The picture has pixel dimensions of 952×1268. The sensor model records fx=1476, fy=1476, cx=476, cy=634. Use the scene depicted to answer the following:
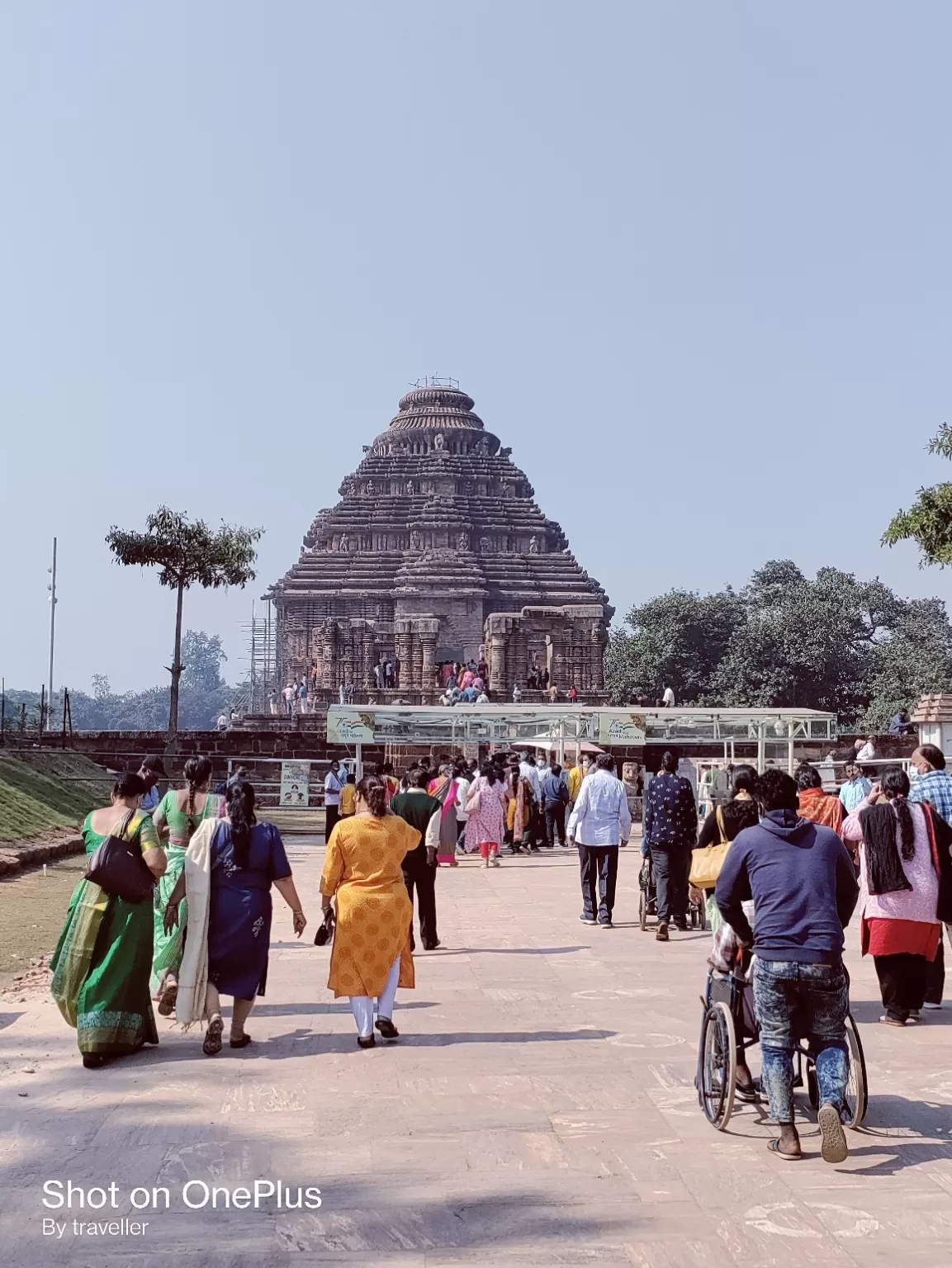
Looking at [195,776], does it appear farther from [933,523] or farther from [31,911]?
[933,523]

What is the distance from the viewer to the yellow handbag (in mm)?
7254

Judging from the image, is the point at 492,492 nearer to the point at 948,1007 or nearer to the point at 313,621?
the point at 313,621

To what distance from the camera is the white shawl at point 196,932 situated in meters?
6.72

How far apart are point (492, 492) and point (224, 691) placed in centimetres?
11154

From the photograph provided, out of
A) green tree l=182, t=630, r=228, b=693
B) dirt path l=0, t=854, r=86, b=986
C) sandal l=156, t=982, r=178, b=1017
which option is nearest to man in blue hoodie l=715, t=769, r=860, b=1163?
sandal l=156, t=982, r=178, b=1017

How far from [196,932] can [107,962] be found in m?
0.43

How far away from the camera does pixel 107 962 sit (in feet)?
21.5

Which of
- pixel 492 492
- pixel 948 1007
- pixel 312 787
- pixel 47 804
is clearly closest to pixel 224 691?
pixel 492 492

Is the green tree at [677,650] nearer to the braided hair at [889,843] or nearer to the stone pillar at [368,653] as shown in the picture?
the stone pillar at [368,653]

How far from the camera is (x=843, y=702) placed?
54.6m

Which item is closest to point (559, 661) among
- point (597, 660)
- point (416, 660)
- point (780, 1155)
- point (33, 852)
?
point (597, 660)

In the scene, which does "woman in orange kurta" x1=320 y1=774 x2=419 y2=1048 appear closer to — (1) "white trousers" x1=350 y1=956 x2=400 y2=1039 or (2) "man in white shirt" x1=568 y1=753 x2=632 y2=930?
(1) "white trousers" x1=350 y1=956 x2=400 y2=1039

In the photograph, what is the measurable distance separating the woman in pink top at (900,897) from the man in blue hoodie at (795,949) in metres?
2.21

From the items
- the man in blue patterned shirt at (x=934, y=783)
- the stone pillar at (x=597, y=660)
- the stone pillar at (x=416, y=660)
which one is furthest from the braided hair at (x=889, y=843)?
the stone pillar at (x=597, y=660)
